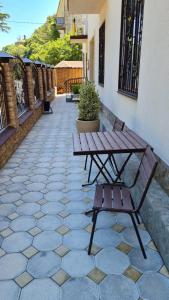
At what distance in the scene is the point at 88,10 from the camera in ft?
22.2

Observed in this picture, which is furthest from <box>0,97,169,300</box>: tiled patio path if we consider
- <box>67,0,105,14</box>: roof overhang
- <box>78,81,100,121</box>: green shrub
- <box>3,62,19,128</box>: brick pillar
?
<box>67,0,105,14</box>: roof overhang

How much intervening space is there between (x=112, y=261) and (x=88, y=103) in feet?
13.6

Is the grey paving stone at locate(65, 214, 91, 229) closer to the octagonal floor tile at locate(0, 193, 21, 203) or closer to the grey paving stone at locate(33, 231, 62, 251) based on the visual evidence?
the grey paving stone at locate(33, 231, 62, 251)

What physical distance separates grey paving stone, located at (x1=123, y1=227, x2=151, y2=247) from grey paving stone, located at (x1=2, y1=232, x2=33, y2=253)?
913 mm

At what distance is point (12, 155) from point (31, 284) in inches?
125

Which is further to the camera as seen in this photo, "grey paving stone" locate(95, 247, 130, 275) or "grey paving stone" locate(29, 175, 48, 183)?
"grey paving stone" locate(29, 175, 48, 183)

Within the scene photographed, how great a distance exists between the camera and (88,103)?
568 centimetres

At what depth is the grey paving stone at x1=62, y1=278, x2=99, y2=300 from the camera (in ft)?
5.68

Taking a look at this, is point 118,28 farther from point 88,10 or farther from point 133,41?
point 88,10

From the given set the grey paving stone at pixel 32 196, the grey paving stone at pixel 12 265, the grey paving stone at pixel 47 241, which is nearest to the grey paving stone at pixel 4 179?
the grey paving stone at pixel 32 196

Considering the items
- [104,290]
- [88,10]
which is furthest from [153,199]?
[88,10]

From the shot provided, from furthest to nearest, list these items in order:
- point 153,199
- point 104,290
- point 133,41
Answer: point 133,41, point 153,199, point 104,290

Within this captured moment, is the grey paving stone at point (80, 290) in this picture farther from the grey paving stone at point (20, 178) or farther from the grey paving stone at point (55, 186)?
the grey paving stone at point (20, 178)

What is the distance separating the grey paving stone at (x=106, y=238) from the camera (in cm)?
226
